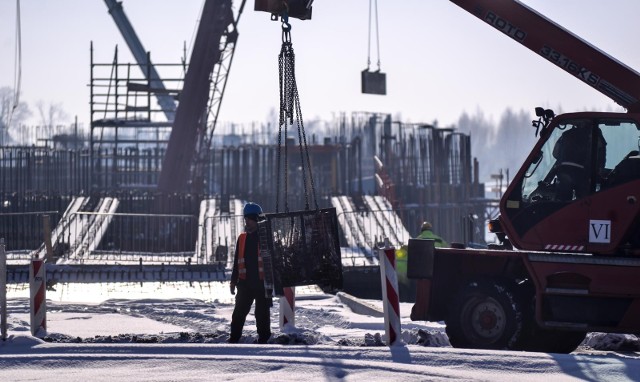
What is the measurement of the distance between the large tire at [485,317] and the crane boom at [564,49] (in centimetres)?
282

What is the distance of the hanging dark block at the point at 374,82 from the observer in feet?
97.7

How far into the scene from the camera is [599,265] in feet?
41.8

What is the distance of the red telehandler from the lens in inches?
501

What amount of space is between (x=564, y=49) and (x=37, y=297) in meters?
6.92

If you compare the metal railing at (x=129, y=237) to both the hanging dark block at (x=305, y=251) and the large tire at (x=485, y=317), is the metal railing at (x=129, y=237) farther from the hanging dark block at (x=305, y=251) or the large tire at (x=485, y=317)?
the hanging dark block at (x=305, y=251)

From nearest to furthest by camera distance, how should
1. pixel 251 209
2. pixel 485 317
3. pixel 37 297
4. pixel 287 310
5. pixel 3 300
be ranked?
1. pixel 3 300
2. pixel 37 297
3. pixel 485 317
4. pixel 251 209
5. pixel 287 310

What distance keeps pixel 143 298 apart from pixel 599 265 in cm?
1042

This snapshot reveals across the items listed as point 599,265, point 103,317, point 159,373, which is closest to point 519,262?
point 599,265

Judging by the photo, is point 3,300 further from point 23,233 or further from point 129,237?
point 23,233

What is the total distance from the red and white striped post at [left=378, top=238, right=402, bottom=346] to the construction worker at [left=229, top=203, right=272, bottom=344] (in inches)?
65.3

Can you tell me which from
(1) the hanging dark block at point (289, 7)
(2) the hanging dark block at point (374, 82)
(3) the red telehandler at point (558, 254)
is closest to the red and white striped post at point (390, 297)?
(3) the red telehandler at point (558, 254)

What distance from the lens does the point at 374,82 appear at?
30.1 m

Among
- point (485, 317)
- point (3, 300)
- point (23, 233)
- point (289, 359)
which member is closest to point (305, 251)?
point (289, 359)

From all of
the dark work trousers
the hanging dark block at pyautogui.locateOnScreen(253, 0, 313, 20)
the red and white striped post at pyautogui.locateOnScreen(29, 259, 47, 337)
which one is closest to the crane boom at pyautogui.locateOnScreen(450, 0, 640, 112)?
the hanging dark block at pyautogui.locateOnScreen(253, 0, 313, 20)
